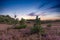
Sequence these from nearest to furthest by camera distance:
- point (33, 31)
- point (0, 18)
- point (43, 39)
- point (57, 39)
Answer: point (57, 39) < point (43, 39) < point (33, 31) < point (0, 18)

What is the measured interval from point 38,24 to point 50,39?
3.69m

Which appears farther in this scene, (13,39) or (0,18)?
(0,18)

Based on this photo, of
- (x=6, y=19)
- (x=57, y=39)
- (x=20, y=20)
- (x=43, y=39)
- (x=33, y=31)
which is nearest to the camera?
(x=57, y=39)

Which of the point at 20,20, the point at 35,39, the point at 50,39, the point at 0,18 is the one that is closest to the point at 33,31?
the point at 35,39

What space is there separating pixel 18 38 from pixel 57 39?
65.2 inches

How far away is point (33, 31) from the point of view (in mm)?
10211

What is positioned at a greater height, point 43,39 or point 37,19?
point 37,19

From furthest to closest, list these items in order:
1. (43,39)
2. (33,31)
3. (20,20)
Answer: (20,20), (33,31), (43,39)

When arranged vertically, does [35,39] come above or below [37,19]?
below

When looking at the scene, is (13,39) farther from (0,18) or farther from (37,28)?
(0,18)

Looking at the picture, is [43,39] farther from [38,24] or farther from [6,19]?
[6,19]

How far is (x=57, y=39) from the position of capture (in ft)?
22.7

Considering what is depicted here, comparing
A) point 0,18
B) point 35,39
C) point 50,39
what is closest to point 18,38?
point 35,39

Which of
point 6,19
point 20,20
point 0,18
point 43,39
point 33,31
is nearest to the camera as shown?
point 43,39
